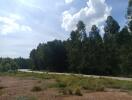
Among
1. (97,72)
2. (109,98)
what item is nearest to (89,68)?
(97,72)

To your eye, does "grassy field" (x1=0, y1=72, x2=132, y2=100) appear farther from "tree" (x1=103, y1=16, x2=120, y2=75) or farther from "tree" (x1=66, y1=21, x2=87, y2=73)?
"tree" (x1=66, y1=21, x2=87, y2=73)

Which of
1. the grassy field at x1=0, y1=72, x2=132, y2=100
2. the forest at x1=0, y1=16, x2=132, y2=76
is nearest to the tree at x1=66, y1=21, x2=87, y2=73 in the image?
the forest at x1=0, y1=16, x2=132, y2=76

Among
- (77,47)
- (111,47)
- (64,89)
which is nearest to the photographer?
(64,89)

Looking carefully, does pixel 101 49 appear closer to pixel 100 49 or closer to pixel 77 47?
pixel 100 49

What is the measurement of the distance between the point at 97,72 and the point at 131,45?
13.5m

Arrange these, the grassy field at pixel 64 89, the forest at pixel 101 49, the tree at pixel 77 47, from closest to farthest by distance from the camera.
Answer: the grassy field at pixel 64 89 → the forest at pixel 101 49 → the tree at pixel 77 47

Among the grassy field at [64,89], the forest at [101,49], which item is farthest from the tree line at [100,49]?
the grassy field at [64,89]

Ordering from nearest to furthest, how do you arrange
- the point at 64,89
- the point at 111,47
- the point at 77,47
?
1. the point at 64,89
2. the point at 111,47
3. the point at 77,47

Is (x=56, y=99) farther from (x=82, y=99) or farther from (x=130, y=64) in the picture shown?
(x=130, y=64)

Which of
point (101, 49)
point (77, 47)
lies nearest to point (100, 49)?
point (101, 49)

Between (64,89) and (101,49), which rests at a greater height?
(101,49)

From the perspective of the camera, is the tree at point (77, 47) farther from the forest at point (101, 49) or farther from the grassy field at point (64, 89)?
the grassy field at point (64, 89)

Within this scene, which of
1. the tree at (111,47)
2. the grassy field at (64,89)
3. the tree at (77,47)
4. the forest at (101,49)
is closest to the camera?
the grassy field at (64,89)

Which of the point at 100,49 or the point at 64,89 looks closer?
the point at 64,89
